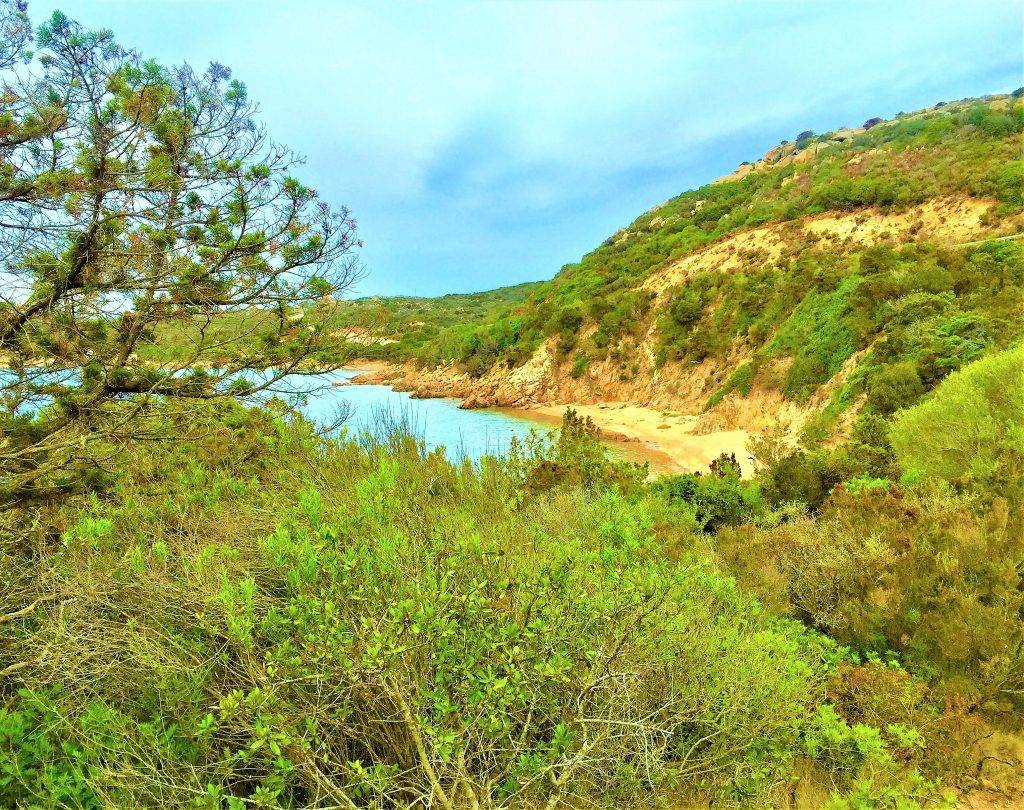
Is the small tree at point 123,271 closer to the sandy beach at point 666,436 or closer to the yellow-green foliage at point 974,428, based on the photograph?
the yellow-green foliage at point 974,428

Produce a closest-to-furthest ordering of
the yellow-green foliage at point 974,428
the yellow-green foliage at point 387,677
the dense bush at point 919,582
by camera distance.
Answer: the yellow-green foliage at point 387,677, the dense bush at point 919,582, the yellow-green foliage at point 974,428

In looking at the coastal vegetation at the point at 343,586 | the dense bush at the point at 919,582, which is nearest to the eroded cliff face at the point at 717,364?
the dense bush at the point at 919,582

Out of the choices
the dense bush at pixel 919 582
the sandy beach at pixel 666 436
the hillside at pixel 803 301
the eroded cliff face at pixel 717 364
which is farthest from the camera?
the eroded cliff face at pixel 717 364

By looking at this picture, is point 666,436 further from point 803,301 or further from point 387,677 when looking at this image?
point 387,677

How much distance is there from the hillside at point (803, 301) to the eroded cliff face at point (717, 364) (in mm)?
94

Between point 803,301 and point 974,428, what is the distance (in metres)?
17.1

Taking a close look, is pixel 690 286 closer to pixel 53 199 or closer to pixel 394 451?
pixel 394 451

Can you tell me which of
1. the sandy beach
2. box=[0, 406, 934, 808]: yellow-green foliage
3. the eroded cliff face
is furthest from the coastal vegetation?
the eroded cliff face

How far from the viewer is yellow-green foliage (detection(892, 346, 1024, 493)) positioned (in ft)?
22.7

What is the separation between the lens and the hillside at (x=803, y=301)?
1568 centimetres

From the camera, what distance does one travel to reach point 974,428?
7621mm

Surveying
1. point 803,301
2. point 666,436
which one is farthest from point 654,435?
point 803,301

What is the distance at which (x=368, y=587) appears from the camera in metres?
2.62

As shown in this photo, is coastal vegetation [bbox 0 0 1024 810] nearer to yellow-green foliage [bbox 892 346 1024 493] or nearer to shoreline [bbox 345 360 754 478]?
yellow-green foliage [bbox 892 346 1024 493]
